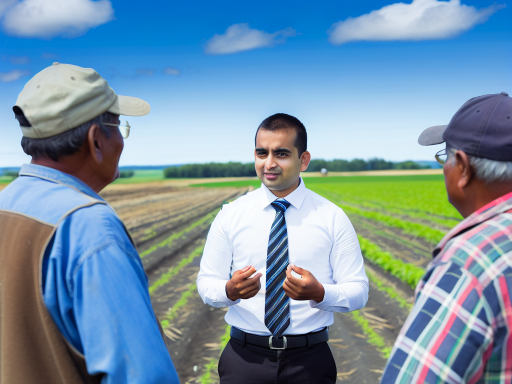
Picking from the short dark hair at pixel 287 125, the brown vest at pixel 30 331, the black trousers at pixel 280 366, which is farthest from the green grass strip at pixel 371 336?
the brown vest at pixel 30 331

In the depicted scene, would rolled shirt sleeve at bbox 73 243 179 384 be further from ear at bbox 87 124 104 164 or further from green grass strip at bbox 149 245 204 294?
green grass strip at bbox 149 245 204 294

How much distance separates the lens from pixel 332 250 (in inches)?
109

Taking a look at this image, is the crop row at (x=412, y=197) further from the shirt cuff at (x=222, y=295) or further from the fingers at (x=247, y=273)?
the fingers at (x=247, y=273)

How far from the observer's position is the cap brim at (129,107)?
5.76ft

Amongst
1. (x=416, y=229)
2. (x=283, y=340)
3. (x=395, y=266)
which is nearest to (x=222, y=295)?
(x=283, y=340)

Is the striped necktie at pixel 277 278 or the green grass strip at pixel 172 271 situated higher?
the striped necktie at pixel 277 278

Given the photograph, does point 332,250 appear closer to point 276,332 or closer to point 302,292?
point 302,292

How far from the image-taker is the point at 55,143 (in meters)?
1.59

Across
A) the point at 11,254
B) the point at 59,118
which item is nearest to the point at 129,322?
the point at 11,254

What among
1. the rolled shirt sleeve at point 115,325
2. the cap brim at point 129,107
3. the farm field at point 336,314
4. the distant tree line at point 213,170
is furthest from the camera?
the distant tree line at point 213,170

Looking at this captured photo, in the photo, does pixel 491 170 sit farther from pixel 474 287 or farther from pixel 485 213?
pixel 474 287

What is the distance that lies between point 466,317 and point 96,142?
5.05 feet

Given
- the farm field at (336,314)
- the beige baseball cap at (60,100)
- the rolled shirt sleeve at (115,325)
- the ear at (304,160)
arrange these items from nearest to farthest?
the rolled shirt sleeve at (115,325), the beige baseball cap at (60,100), the ear at (304,160), the farm field at (336,314)

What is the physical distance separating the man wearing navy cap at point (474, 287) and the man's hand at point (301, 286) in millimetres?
959
